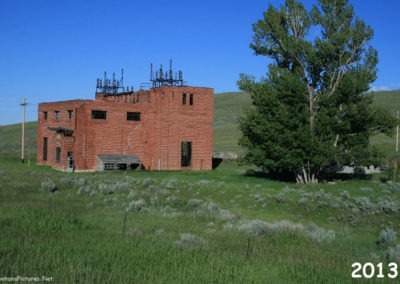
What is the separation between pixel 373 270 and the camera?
30.8 feet

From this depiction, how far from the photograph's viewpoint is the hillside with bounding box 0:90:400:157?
8874cm

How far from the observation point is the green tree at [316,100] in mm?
33562

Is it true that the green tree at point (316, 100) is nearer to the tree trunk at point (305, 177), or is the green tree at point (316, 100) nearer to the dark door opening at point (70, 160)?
the tree trunk at point (305, 177)

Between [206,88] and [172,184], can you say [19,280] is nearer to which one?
[172,184]

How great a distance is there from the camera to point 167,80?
170 ft

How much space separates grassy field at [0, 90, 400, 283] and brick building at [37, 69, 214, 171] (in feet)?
70.6

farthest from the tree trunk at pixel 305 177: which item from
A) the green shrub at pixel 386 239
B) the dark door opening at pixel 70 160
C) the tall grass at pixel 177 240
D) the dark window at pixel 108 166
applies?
the dark door opening at pixel 70 160

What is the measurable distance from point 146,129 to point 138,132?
2.90 feet

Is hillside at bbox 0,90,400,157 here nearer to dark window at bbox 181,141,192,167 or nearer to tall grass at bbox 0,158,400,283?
dark window at bbox 181,141,192,167

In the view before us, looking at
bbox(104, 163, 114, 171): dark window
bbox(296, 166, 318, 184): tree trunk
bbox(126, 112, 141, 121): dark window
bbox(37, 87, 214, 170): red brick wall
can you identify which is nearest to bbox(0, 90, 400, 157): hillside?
bbox(37, 87, 214, 170): red brick wall

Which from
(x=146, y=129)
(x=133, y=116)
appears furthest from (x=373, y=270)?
(x=146, y=129)

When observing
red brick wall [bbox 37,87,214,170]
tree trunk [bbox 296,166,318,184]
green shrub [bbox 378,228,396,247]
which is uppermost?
red brick wall [bbox 37,87,214,170]

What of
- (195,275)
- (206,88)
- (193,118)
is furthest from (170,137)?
(195,275)

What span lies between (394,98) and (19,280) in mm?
139300
